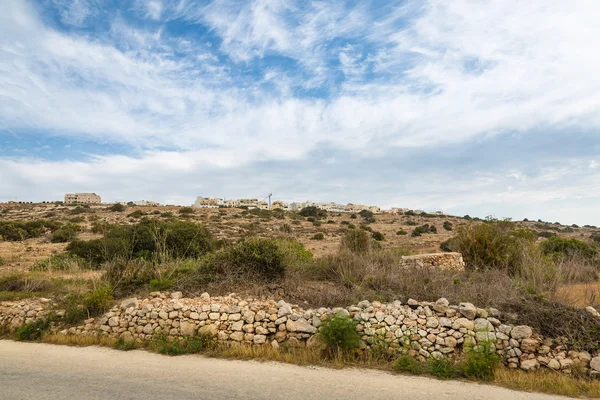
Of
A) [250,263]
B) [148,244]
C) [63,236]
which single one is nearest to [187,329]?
[250,263]

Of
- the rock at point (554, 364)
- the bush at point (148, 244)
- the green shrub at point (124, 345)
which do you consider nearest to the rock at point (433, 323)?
the rock at point (554, 364)

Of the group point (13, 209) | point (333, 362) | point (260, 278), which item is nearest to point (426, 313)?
point (333, 362)

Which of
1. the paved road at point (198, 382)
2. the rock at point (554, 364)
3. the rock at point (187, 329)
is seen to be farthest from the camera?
the rock at point (187, 329)

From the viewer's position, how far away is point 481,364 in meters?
6.44

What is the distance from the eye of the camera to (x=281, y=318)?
826 cm

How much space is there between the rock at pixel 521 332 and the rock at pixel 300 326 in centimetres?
374

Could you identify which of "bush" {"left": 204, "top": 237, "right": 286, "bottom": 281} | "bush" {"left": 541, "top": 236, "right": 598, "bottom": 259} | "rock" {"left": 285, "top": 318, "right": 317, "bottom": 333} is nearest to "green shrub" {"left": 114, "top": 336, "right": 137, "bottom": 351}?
"bush" {"left": 204, "top": 237, "right": 286, "bottom": 281}

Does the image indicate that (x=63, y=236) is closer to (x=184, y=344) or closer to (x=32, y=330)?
(x=32, y=330)

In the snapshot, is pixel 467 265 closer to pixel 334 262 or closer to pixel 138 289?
pixel 334 262

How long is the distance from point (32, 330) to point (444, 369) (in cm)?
938

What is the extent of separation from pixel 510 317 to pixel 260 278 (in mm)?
6194

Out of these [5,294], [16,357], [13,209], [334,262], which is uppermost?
[13,209]

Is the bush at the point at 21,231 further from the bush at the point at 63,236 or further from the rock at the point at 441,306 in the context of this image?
the rock at the point at 441,306

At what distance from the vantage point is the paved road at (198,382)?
5.75 m
